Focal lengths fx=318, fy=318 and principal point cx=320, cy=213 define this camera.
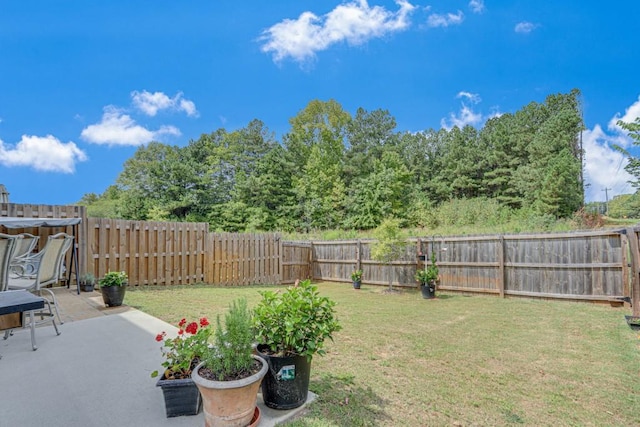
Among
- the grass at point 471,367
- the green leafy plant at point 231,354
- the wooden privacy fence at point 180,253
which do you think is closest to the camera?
the green leafy plant at point 231,354

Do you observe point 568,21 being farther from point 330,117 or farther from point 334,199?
point 330,117

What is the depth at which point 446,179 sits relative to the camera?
80.7 ft

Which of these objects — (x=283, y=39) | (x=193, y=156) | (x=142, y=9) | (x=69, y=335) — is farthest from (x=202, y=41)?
(x=193, y=156)

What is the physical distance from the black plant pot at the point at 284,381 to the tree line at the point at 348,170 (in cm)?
1844

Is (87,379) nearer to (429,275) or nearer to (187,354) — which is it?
(187,354)

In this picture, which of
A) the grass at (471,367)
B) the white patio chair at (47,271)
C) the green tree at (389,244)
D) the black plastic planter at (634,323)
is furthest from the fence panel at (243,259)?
the black plastic planter at (634,323)

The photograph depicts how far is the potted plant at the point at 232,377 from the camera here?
175 cm

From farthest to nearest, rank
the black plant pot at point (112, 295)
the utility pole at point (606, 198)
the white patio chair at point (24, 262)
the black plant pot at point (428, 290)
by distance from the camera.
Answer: the utility pole at point (606, 198)
the black plant pot at point (428, 290)
the black plant pot at point (112, 295)
the white patio chair at point (24, 262)

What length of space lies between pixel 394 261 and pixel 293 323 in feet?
26.7

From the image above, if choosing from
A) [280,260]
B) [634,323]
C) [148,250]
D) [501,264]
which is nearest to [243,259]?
[280,260]

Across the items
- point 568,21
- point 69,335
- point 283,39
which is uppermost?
point 283,39

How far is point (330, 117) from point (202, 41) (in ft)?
64.6

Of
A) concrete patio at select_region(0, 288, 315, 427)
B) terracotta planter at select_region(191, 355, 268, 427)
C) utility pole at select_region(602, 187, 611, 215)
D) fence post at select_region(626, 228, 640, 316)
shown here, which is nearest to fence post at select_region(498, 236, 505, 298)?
fence post at select_region(626, 228, 640, 316)

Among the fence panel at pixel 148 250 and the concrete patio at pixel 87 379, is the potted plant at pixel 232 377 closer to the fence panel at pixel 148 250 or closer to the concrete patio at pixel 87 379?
the concrete patio at pixel 87 379
